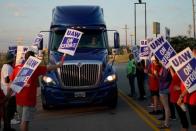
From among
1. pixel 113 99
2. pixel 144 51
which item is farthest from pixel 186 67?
pixel 144 51

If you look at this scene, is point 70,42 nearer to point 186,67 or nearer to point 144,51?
point 186,67

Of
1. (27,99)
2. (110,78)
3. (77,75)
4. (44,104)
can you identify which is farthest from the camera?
(44,104)

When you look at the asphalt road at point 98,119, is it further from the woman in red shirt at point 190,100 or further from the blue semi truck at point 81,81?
the woman in red shirt at point 190,100

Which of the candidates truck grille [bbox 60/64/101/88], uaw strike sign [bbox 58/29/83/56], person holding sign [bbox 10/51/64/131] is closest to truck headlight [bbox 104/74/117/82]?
truck grille [bbox 60/64/101/88]

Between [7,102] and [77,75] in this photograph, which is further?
[77,75]

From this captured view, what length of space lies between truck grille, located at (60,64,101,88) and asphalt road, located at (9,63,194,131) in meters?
0.93

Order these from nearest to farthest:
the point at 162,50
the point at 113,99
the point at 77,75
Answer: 1. the point at 162,50
2. the point at 77,75
3. the point at 113,99

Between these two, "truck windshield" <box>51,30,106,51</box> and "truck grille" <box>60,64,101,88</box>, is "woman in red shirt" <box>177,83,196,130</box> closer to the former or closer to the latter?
"truck grille" <box>60,64,101,88</box>

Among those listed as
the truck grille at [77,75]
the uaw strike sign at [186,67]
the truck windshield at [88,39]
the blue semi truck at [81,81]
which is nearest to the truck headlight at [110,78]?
the blue semi truck at [81,81]

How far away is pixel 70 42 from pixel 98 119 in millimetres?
3226

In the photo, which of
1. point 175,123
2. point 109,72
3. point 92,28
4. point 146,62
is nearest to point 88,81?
point 109,72

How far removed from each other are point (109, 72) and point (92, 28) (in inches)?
75.9

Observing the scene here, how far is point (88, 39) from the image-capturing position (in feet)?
47.7

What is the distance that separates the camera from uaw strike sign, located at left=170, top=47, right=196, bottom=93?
25.1 feet
